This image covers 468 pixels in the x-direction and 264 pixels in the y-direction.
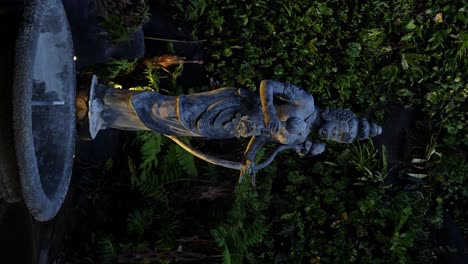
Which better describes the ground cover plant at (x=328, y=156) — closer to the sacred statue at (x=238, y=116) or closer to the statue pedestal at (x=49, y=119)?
the sacred statue at (x=238, y=116)

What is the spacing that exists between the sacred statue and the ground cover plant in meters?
2.00

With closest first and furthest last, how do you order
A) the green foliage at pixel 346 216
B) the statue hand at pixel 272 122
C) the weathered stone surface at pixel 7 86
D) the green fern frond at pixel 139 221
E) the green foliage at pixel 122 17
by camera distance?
the weathered stone surface at pixel 7 86
the statue hand at pixel 272 122
the green foliage at pixel 122 17
the green fern frond at pixel 139 221
the green foliage at pixel 346 216

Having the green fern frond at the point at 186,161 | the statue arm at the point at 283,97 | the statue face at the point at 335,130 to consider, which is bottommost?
the green fern frond at the point at 186,161

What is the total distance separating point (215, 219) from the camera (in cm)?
612

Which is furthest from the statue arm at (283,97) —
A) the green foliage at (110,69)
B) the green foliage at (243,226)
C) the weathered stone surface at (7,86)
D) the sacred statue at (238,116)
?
the green foliage at (110,69)

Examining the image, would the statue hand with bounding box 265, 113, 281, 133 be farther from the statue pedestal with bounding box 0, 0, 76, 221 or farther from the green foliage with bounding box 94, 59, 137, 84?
the green foliage with bounding box 94, 59, 137, 84

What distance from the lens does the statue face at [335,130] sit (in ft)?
13.0

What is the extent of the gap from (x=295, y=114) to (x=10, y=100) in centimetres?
192

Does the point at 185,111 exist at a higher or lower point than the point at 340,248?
higher

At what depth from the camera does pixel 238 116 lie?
387 cm

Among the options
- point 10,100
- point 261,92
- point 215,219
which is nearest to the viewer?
point 10,100

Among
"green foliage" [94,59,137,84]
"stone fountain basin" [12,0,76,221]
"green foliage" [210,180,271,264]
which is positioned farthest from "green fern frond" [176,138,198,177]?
"stone fountain basin" [12,0,76,221]

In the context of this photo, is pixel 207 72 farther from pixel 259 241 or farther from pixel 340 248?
pixel 340 248

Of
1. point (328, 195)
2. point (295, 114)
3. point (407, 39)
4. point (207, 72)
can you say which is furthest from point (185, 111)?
point (407, 39)
